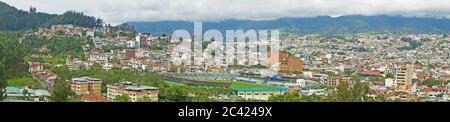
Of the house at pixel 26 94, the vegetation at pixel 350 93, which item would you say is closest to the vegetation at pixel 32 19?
the house at pixel 26 94

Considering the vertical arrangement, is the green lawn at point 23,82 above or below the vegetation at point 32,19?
below

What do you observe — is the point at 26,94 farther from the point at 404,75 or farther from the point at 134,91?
the point at 404,75

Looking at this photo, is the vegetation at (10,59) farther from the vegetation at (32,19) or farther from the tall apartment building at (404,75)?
the tall apartment building at (404,75)

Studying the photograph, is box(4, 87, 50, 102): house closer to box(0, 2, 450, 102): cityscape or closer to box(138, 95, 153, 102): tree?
box(0, 2, 450, 102): cityscape

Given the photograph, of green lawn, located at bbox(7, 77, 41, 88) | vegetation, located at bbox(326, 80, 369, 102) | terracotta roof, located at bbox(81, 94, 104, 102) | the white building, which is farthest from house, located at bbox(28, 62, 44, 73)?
the white building

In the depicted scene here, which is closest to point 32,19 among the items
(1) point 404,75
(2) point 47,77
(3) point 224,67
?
(2) point 47,77

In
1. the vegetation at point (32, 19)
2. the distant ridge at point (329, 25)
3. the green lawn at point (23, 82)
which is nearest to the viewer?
the green lawn at point (23, 82)

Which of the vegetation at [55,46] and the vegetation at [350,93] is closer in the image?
the vegetation at [350,93]
